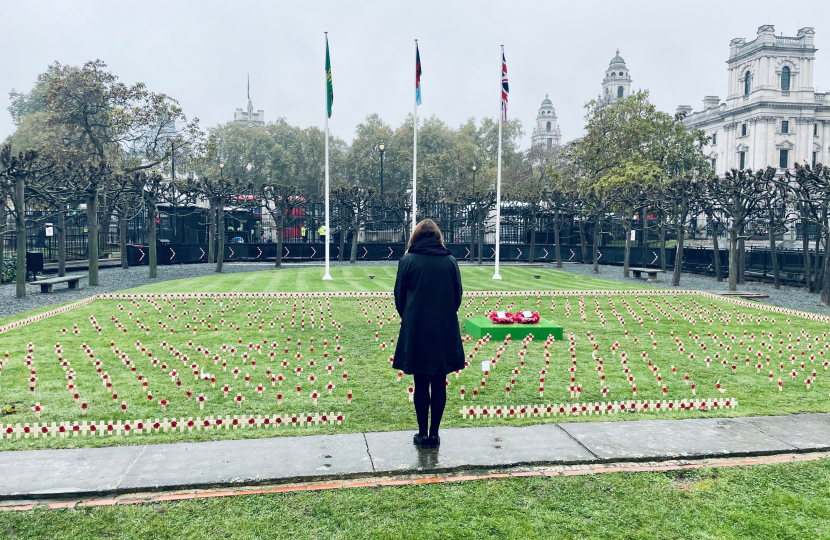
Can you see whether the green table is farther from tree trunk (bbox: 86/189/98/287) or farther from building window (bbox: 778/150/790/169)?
building window (bbox: 778/150/790/169)

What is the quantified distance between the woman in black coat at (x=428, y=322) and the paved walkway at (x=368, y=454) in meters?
0.53

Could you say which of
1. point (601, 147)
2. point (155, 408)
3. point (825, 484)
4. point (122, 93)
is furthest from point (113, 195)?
point (601, 147)

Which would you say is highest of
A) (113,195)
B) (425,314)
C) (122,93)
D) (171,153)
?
(122,93)

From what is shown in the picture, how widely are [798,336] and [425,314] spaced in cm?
1182

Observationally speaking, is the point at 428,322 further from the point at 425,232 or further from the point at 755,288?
the point at 755,288

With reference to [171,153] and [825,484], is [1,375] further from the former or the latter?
[171,153]

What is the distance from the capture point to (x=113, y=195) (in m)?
30.4

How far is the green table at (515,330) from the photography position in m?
12.8

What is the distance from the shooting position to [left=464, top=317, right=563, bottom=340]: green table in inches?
505

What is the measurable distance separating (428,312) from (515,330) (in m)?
7.09

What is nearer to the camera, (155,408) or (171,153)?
(155,408)

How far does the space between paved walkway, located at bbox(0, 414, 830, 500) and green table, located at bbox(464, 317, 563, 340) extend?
5725 millimetres

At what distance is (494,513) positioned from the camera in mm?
4926

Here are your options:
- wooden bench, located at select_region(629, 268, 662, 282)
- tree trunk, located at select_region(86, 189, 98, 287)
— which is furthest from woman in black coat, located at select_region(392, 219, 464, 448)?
wooden bench, located at select_region(629, 268, 662, 282)
